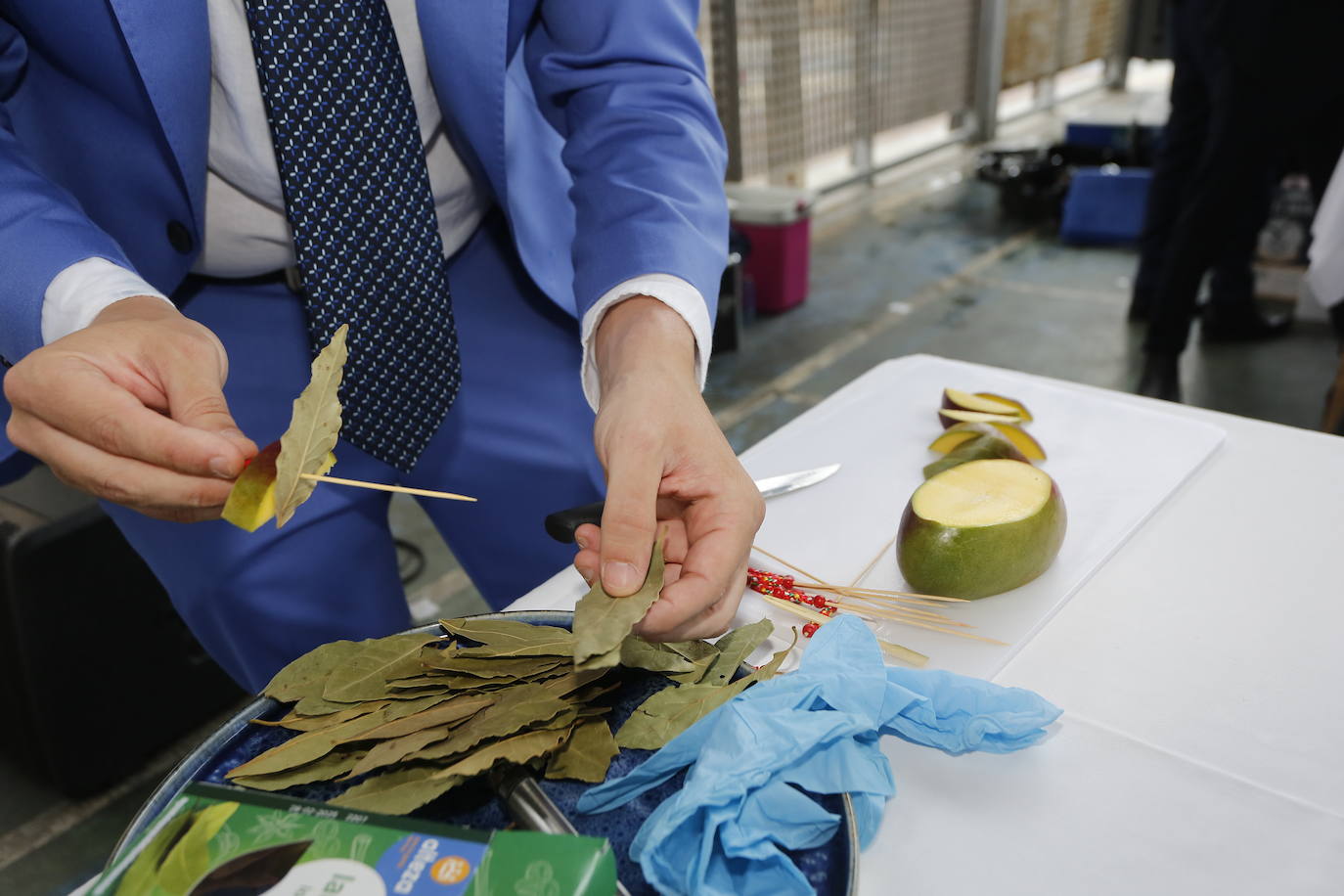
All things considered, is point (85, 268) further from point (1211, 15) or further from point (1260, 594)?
point (1211, 15)

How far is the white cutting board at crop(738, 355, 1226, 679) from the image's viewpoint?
923 mm

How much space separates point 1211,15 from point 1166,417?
1.88 meters

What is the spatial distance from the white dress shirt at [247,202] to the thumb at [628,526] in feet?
0.83

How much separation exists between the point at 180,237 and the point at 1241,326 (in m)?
3.69

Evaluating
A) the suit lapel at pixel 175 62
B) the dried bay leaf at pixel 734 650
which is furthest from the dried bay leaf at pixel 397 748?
the suit lapel at pixel 175 62

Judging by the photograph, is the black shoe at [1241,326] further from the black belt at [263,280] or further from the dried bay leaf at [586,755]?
the dried bay leaf at [586,755]

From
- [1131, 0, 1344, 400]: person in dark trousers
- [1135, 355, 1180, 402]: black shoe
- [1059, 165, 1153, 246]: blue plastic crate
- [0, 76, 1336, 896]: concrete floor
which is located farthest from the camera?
[1059, 165, 1153, 246]: blue plastic crate

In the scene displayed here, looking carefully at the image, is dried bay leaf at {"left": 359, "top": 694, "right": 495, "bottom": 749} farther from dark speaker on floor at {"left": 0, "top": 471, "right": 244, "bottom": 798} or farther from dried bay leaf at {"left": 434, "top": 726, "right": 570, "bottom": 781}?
dark speaker on floor at {"left": 0, "top": 471, "right": 244, "bottom": 798}

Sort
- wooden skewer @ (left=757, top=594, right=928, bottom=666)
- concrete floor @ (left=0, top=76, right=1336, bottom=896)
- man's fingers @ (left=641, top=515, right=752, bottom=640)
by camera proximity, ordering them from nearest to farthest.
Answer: man's fingers @ (left=641, top=515, right=752, bottom=640) → wooden skewer @ (left=757, top=594, right=928, bottom=666) → concrete floor @ (left=0, top=76, right=1336, bottom=896)

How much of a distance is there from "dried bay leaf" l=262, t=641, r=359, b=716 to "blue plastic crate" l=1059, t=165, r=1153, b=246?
15.4 ft

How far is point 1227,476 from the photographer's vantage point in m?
1.11

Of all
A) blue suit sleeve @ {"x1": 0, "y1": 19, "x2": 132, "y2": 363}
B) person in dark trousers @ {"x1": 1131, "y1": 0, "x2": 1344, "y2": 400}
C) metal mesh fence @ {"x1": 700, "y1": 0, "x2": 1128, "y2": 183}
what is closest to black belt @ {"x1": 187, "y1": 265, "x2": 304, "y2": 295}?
blue suit sleeve @ {"x1": 0, "y1": 19, "x2": 132, "y2": 363}

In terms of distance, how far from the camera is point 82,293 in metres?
0.89

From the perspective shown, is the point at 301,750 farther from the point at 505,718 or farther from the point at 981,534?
the point at 981,534
